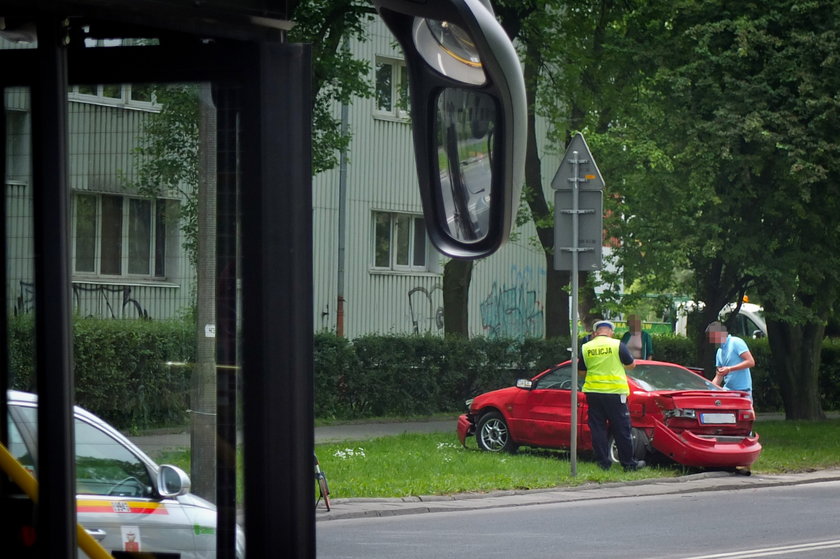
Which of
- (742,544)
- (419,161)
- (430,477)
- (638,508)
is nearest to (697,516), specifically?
(638,508)

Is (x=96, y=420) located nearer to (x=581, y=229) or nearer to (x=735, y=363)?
(x=581, y=229)

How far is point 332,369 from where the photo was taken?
78.2ft

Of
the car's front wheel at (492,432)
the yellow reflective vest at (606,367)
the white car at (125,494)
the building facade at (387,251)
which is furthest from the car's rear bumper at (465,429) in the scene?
the white car at (125,494)

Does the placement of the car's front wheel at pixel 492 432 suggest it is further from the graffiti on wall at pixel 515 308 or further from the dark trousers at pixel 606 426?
the graffiti on wall at pixel 515 308

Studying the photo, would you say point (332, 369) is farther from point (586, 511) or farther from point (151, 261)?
point (151, 261)

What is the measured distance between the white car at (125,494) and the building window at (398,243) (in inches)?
1137

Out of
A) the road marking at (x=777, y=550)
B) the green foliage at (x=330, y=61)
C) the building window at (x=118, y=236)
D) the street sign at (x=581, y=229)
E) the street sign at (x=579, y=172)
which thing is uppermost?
the green foliage at (x=330, y=61)

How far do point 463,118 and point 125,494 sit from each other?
852 millimetres

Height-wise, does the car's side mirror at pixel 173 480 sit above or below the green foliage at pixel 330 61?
below

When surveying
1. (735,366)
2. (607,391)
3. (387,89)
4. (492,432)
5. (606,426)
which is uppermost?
(387,89)

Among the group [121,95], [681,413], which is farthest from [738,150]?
[121,95]

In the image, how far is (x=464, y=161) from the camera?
2510 millimetres

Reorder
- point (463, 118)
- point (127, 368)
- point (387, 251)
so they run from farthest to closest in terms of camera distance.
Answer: point (387, 251)
point (463, 118)
point (127, 368)

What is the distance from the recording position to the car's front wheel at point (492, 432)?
59.7ft
